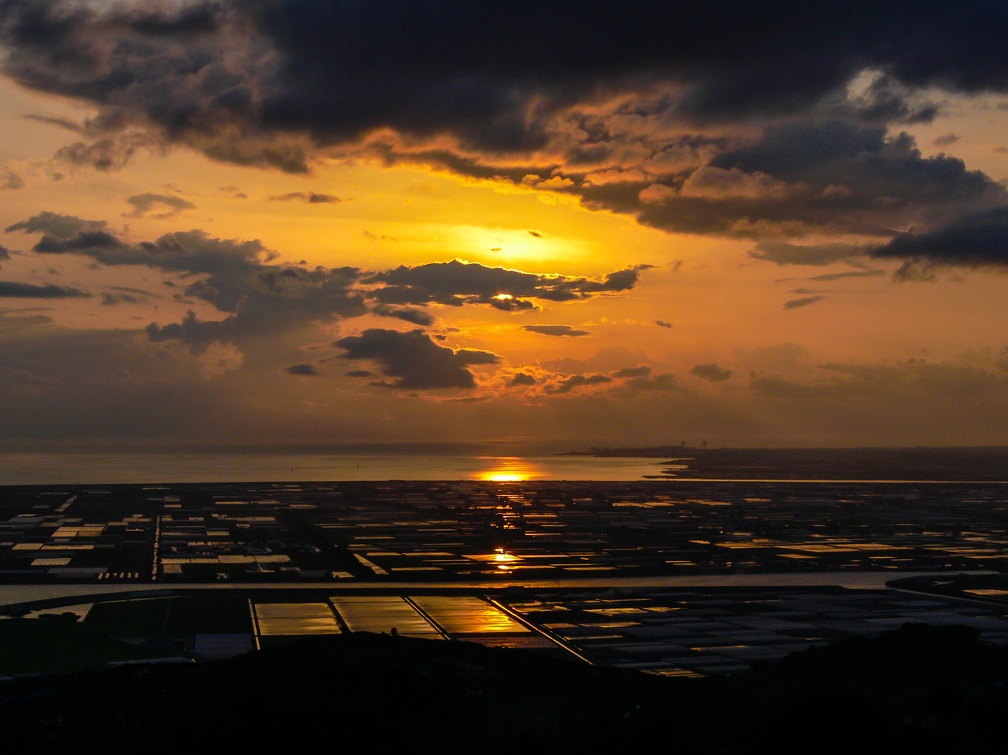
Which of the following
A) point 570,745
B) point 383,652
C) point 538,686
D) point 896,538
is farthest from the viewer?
point 896,538

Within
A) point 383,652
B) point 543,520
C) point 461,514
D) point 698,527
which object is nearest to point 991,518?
point 698,527

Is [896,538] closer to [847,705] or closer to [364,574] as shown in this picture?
[364,574]

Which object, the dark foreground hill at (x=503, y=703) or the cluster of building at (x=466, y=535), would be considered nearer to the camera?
the dark foreground hill at (x=503, y=703)

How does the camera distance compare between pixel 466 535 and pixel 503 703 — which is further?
pixel 466 535

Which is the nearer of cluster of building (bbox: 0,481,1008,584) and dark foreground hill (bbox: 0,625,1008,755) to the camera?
dark foreground hill (bbox: 0,625,1008,755)

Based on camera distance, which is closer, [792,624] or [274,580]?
[792,624]

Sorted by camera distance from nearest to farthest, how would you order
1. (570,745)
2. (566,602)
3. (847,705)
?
(847,705)
(570,745)
(566,602)

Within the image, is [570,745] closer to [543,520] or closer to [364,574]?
[364,574]

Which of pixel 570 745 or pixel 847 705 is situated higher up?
pixel 847 705
